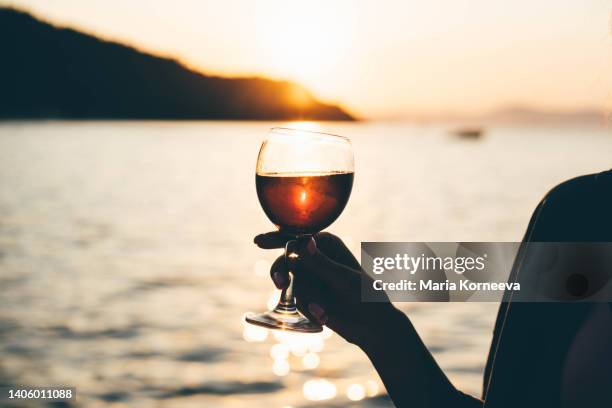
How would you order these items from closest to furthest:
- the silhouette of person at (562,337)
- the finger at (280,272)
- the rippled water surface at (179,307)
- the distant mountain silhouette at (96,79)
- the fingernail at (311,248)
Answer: the silhouette of person at (562,337) < the fingernail at (311,248) < the finger at (280,272) < the rippled water surface at (179,307) < the distant mountain silhouette at (96,79)

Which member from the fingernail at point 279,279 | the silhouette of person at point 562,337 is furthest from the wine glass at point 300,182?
the silhouette of person at point 562,337

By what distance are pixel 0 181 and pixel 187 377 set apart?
1359 inches

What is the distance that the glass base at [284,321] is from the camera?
2.16 metres

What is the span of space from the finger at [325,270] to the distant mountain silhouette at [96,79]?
166 m

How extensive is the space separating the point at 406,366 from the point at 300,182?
60 centimetres

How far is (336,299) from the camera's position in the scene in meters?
1.89

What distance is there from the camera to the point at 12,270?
53.2ft

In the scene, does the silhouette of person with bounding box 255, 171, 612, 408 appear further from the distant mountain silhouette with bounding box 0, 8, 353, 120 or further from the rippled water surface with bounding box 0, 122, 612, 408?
the distant mountain silhouette with bounding box 0, 8, 353, 120

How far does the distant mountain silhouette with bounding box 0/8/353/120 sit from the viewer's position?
168875 mm

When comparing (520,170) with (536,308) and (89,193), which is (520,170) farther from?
(536,308)

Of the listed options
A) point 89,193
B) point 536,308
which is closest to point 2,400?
point 536,308

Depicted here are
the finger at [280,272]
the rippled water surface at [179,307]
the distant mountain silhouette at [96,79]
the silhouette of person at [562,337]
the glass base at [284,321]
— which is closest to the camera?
the silhouette of person at [562,337]

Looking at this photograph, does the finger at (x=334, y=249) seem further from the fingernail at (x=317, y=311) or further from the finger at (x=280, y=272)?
the fingernail at (x=317, y=311)

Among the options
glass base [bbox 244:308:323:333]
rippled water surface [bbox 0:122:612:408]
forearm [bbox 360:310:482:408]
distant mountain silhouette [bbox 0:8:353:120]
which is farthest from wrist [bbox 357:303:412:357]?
distant mountain silhouette [bbox 0:8:353:120]
